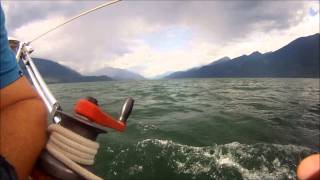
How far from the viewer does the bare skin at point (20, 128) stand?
5.41ft

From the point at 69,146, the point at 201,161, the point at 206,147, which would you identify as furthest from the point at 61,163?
the point at 206,147

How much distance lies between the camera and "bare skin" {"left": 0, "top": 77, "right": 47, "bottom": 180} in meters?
1.65

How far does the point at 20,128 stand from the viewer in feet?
5.55

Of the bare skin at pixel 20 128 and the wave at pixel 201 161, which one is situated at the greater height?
the bare skin at pixel 20 128

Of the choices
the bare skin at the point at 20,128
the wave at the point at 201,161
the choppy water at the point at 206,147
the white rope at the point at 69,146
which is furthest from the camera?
the choppy water at the point at 206,147

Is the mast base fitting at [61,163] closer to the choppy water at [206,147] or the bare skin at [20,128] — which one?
the bare skin at [20,128]

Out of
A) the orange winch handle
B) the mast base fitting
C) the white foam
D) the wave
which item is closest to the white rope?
the mast base fitting

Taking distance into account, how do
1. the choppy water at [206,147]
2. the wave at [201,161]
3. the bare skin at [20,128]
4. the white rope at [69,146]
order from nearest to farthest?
the bare skin at [20,128]
the white rope at [69,146]
the wave at [201,161]
the choppy water at [206,147]

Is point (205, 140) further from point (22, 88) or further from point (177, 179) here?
point (22, 88)

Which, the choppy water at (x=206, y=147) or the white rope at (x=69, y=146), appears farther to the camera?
the choppy water at (x=206, y=147)

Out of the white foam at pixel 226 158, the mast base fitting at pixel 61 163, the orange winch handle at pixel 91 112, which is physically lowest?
the white foam at pixel 226 158

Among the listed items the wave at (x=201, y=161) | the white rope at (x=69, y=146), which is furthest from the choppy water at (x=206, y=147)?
the white rope at (x=69, y=146)

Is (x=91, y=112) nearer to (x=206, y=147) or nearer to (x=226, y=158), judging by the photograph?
(x=226, y=158)

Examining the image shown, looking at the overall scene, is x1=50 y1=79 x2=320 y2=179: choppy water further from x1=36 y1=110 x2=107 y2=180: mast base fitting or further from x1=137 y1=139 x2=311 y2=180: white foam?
x1=36 y1=110 x2=107 y2=180: mast base fitting
